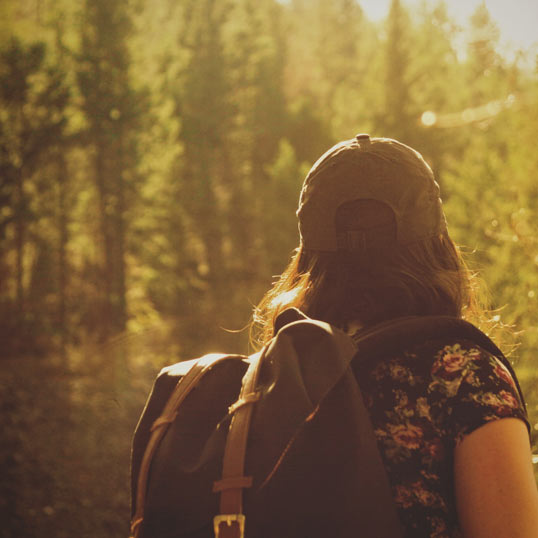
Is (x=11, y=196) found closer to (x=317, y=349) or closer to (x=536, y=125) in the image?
(x=536, y=125)

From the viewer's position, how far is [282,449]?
139 cm

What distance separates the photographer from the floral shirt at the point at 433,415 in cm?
140

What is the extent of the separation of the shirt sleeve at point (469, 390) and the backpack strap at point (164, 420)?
0.53 m

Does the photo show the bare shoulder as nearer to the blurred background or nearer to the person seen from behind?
the person seen from behind

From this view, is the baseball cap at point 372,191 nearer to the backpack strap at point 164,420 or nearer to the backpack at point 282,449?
the backpack at point 282,449

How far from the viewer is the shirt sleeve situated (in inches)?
54.3

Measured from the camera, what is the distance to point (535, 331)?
4332 millimetres

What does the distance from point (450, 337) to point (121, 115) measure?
22.1 m

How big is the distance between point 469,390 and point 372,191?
563 mm

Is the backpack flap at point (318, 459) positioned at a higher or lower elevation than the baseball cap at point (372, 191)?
lower

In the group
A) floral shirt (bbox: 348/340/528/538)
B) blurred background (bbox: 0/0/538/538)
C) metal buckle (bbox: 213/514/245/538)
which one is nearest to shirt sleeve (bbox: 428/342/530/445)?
floral shirt (bbox: 348/340/528/538)

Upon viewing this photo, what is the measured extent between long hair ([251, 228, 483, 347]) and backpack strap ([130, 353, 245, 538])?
29 centimetres

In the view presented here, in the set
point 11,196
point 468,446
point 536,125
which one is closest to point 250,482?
point 468,446

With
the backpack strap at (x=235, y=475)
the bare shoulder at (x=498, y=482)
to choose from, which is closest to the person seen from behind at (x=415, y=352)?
the bare shoulder at (x=498, y=482)
